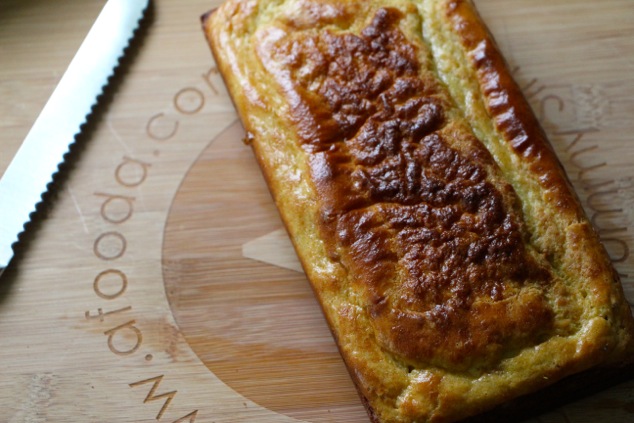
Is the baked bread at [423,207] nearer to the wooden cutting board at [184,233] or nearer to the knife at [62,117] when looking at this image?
the wooden cutting board at [184,233]

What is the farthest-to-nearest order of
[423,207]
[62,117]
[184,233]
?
1. [62,117]
2. [184,233]
3. [423,207]

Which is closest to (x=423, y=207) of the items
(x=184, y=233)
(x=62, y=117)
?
(x=184, y=233)

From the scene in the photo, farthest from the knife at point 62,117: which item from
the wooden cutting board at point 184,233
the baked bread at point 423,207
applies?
the baked bread at point 423,207

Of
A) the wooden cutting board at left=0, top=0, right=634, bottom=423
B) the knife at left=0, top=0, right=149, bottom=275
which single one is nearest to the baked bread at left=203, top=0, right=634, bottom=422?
the wooden cutting board at left=0, top=0, right=634, bottom=423

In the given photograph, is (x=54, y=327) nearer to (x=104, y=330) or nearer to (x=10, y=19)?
(x=104, y=330)

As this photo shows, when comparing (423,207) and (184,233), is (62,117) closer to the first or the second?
(184,233)

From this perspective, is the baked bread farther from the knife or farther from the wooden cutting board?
the knife
